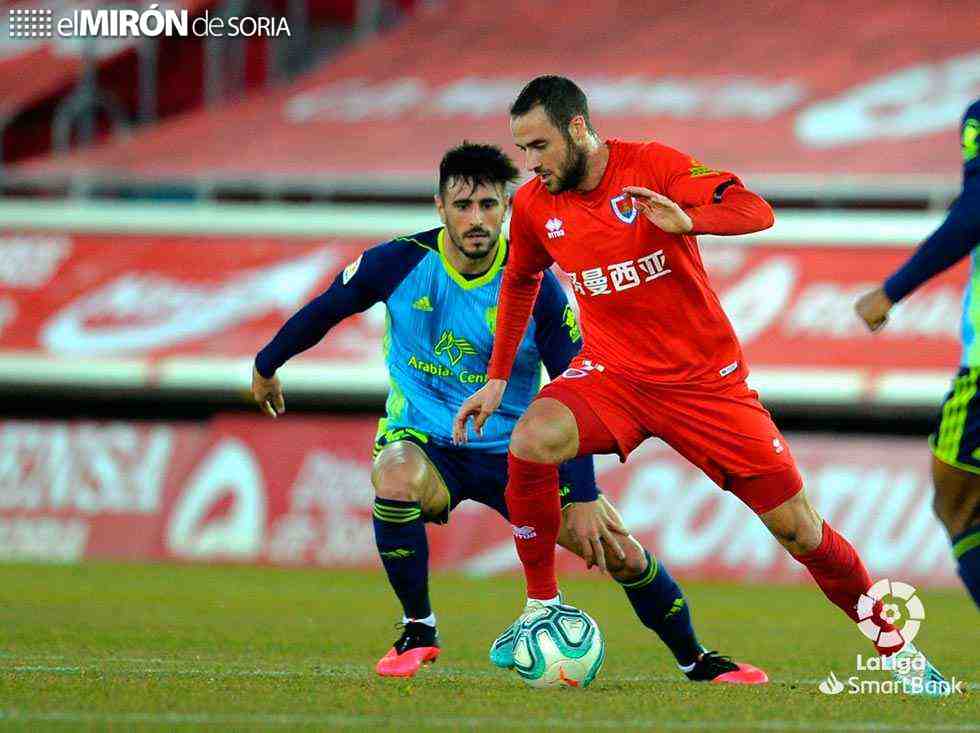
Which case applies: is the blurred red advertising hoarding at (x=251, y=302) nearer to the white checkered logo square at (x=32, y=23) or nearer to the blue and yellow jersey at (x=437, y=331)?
the white checkered logo square at (x=32, y=23)

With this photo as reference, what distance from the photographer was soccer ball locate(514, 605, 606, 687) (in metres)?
6.74

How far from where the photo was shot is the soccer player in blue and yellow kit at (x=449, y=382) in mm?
7426

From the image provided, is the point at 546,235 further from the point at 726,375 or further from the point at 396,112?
the point at 396,112

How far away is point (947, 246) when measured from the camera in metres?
5.38

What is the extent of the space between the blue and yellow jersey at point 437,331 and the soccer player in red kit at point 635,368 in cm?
74

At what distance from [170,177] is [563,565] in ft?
24.4

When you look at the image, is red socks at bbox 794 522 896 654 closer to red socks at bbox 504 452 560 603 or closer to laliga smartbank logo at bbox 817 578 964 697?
laliga smartbank logo at bbox 817 578 964 697

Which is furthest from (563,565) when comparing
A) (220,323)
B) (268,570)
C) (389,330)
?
(389,330)

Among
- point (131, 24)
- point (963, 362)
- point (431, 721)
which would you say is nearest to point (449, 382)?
point (431, 721)

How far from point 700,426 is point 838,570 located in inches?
30.4

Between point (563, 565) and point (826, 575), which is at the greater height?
point (826, 575)

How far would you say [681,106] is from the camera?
22.8m

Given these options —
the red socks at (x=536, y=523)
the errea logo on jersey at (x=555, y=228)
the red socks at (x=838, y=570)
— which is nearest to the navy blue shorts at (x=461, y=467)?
the red socks at (x=536, y=523)

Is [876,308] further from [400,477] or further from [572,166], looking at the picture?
[400,477]
